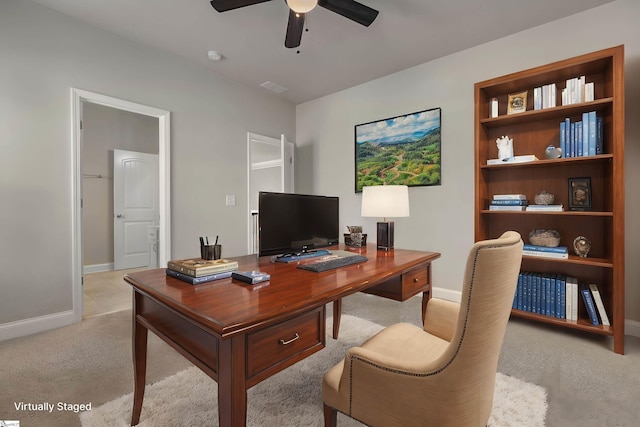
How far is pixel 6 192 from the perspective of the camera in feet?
7.53

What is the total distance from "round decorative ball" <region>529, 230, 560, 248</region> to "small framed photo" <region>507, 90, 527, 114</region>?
3.51ft

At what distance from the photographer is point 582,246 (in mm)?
2324

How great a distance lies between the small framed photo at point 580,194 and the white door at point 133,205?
5.82m

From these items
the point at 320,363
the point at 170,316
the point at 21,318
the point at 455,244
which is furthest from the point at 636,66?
the point at 21,318

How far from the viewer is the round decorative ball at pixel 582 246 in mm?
2314

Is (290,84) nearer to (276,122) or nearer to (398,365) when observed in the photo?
(276,122)

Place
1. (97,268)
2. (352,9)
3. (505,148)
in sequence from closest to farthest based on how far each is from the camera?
1. (352,9)
2. (505,148)
3. (97,268)

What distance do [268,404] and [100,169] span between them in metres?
5.02

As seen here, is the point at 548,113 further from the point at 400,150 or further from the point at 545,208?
the point at 400,150

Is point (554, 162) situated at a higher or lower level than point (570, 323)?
higher

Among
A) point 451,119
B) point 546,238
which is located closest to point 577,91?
point 451,119

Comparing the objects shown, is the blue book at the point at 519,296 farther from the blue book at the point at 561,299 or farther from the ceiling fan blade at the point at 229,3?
the ceiling fan blade at the point at 229,3

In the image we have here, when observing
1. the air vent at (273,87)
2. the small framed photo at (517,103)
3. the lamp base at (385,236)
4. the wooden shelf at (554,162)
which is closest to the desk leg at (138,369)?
the lamp base at (385,236)

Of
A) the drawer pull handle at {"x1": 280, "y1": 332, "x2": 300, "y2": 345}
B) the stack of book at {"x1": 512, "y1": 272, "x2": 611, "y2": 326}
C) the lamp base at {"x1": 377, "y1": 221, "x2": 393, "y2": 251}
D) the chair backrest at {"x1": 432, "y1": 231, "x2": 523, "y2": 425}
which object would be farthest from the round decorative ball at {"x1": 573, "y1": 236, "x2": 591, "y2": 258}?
the drawer pull handle at {"x1": 280, "y1": 332, "x2": 300, "y2": 345}
